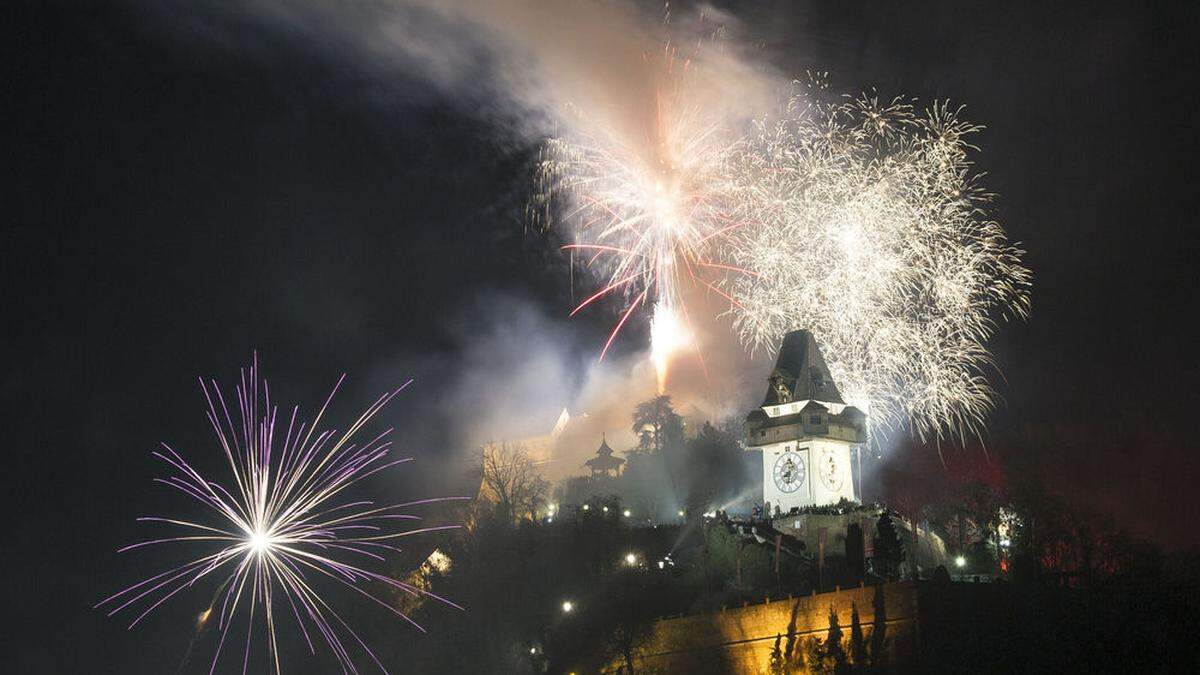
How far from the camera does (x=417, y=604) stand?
6969cm

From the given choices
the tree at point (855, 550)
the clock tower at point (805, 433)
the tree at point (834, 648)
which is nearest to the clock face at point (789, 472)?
the clock tower at point (805, 433)

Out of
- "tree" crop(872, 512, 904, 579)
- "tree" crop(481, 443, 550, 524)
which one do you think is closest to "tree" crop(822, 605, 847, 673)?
"tree" crop(872, 512, 904, 579)

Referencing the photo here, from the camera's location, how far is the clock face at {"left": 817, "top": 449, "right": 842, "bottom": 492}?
60625mm

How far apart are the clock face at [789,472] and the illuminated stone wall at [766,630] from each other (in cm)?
1470

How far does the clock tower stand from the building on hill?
77.2ft

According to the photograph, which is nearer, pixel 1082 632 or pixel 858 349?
pixel 1082 632

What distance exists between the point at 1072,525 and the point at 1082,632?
20236 mm

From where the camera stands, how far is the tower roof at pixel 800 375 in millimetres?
62938

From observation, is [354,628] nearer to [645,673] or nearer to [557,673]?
[557,673]

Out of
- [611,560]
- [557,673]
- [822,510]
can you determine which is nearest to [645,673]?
[557,673]

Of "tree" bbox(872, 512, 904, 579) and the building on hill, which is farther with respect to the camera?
the building on hill

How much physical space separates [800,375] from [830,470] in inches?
235

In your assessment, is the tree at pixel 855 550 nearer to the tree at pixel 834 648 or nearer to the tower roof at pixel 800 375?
the tree at pixel 834 648

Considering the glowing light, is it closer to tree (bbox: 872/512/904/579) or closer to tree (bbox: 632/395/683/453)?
tree (bbox: 872/512/904/579)
